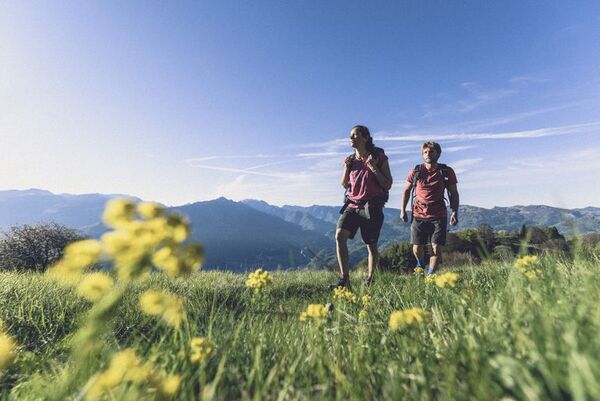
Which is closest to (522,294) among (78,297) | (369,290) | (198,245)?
(198,245)

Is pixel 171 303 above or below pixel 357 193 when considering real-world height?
below

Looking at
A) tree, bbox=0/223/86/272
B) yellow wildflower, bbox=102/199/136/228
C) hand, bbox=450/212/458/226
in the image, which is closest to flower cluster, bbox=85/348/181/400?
yellow wildflower, bbox=102/199/136/228

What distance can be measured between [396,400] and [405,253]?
64.7 metres

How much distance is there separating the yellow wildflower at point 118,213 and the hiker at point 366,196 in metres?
6.88

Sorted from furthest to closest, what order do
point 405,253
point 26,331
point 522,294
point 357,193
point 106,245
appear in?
point 405,253 → point 357,193 → point 26,331 → point 522,294 → point 106,245

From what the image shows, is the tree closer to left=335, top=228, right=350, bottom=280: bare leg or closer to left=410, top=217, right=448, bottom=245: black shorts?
left=335, top=228, right=350, bottom=280: bare leg

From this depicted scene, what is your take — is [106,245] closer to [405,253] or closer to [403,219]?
[403,219]

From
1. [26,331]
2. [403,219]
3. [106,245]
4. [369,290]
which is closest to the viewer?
[106,245]

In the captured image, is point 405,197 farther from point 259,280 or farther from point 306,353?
point 306,353

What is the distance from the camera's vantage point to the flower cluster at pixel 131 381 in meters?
1.47

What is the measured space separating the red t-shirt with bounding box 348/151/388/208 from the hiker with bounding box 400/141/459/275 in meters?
1.84

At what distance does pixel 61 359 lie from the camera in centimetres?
300

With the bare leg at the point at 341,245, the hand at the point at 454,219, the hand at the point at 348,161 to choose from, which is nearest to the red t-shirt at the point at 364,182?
the hand at the point at 348,161

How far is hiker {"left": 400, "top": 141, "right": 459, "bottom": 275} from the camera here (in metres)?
9.38
